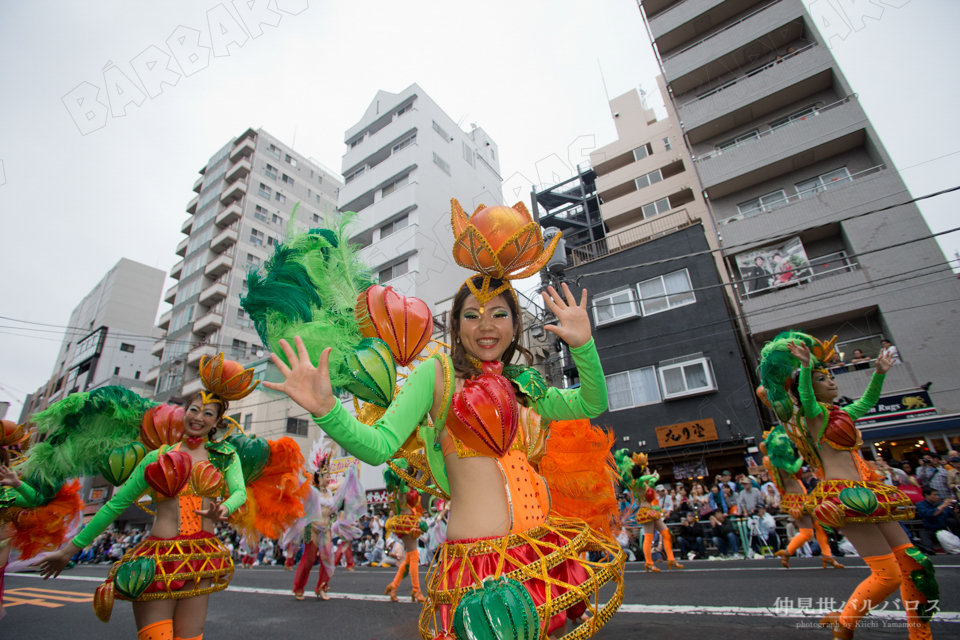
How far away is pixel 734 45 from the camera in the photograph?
17609mm

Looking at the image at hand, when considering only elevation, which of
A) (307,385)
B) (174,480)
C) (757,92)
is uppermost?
(757,92)

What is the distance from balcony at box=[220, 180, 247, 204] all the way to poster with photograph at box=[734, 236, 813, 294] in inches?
1307

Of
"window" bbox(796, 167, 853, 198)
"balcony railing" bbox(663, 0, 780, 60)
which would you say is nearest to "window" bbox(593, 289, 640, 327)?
"window" bbox(796, 167, 853, 198)

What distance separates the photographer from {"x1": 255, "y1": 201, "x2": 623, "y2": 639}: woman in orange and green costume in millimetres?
1437

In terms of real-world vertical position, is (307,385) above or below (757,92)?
below

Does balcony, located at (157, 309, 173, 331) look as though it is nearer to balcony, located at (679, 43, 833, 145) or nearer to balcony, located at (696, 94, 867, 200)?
balcony, located at (679, 43, 833, 145)

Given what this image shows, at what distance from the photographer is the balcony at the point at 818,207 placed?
13922mm

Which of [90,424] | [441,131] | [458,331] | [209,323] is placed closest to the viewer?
[458,331]

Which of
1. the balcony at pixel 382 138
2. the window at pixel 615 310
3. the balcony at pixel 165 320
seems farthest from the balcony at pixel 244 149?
the window at pixel 615 310

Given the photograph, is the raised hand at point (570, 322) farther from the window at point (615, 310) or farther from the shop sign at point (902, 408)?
the window at point (615, 310)

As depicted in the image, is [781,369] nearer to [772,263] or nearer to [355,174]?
[772,263]

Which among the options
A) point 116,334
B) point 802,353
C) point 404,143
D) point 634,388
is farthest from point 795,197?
point 116,334

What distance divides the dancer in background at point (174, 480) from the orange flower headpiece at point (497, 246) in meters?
2.44

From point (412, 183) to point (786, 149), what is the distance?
51.8ft
